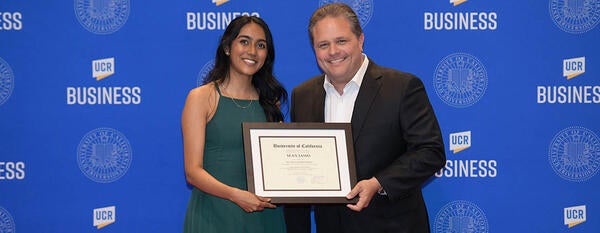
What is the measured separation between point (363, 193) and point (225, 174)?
2.22 ft

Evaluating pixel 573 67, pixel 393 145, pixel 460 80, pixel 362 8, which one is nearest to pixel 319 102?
pixel 393 145

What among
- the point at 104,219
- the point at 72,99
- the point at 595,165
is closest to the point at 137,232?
the point at 104,219

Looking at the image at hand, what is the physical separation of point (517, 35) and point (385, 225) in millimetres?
1769

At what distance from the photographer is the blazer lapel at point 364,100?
2.26 m

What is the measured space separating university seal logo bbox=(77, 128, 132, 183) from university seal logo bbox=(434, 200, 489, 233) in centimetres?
195

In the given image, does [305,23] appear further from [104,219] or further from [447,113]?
[104,219]

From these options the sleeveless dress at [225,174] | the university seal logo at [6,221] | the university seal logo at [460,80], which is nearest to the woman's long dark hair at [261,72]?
the sleeveless dress at [225,174]

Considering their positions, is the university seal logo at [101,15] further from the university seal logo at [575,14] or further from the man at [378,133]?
the university seal logo at [575,14]

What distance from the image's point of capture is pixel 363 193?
7.07 ft

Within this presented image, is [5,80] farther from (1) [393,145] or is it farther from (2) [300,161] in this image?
(1) [393,145]

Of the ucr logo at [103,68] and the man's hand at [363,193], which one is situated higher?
the ucr logo at [103,68]

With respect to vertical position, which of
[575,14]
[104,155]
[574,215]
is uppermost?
[575,14]

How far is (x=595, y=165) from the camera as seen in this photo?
3484mm

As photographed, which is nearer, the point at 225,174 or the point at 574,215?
the point at 225,174
